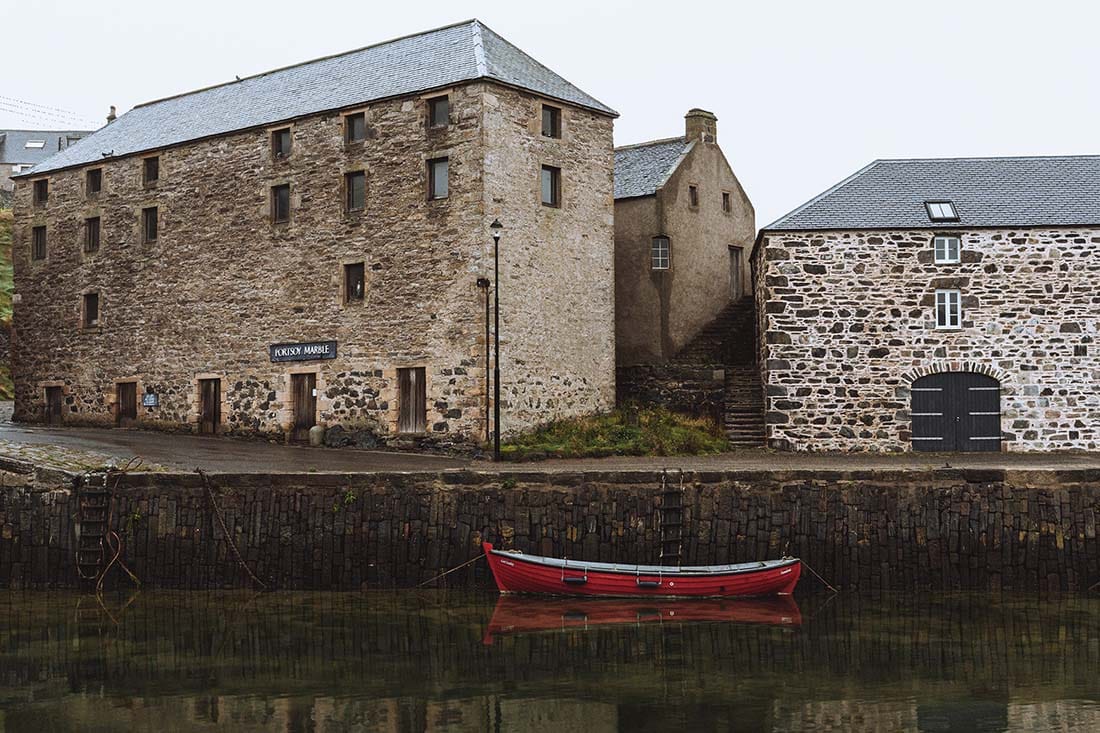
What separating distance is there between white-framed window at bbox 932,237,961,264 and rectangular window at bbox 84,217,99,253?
846 inches

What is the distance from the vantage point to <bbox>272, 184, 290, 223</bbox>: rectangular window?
96.7 feet

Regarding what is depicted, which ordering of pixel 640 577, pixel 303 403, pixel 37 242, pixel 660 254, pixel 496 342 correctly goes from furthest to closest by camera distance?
pixel 37 242 → pixel 660 254 → pixel 303 403 → pixel 496 342 → pixel 640 577

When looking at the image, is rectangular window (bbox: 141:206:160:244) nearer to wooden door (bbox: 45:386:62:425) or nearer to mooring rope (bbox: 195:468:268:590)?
wooden door (bbox: 45:386:62:425)

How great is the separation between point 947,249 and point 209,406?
1756cm

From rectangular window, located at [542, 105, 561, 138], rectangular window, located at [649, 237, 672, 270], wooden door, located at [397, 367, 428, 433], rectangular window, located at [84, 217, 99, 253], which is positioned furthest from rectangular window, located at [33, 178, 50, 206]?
rectangular window, located at [649, 237, 672, 270]

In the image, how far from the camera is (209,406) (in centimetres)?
3050

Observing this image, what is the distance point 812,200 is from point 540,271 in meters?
6.24

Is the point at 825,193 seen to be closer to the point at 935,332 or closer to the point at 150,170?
the point at 935,332

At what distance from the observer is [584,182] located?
28672mm

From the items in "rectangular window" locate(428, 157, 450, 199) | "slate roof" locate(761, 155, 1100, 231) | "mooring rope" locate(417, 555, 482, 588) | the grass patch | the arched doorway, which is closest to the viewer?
"mooring rope" locate(417, 555, 482, 588)

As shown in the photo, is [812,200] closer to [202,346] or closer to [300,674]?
[202,346]

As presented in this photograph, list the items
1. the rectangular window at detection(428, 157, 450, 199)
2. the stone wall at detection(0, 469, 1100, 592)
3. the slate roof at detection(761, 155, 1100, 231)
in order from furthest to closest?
1. the rectangular window at detection(428, 157, 450, 199)
2. the slate roof at detection(761, 155, 1100, 231)
3. the stone wall at detection(0, 469, 1100, 592)

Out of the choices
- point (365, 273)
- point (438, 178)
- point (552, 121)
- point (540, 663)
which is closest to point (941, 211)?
point (552, 121)

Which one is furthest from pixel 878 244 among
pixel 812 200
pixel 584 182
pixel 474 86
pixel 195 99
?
pixel 195 99
